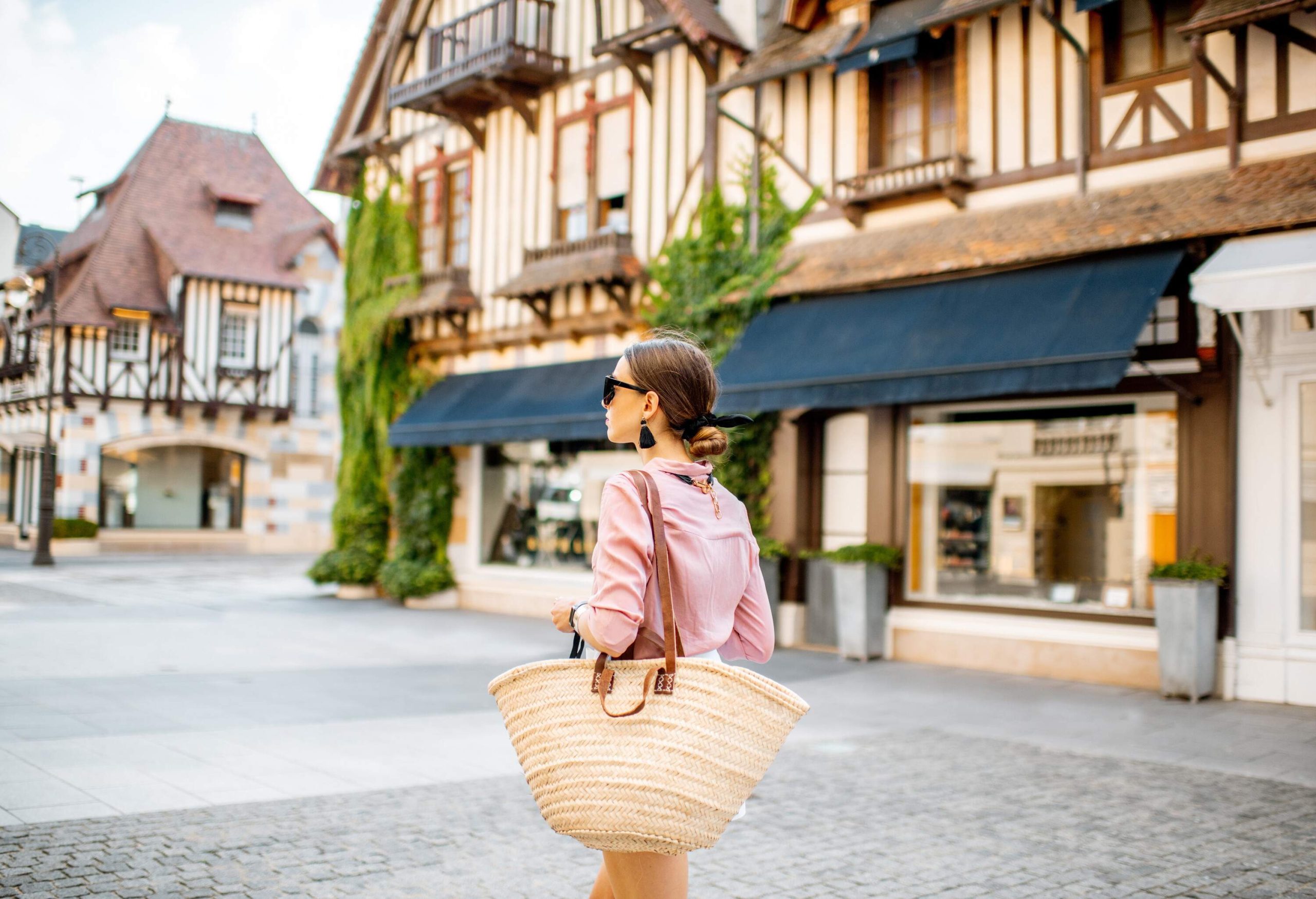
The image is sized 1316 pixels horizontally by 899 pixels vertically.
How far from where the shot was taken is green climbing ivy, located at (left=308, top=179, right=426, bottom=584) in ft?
56.1

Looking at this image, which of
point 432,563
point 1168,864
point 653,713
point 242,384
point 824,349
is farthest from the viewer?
point 242,384

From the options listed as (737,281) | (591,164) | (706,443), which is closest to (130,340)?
(591,164)

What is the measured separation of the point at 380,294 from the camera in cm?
1714

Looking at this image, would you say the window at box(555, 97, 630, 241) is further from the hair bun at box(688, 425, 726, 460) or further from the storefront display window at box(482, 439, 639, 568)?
the hair bun at box(688, 425, 726, 460)

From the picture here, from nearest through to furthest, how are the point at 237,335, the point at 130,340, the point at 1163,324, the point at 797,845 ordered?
1. the point at 797,845
2. the point at 1163,324
3. the point at 130,340
4. the point at 237,335

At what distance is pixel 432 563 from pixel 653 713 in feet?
48.0

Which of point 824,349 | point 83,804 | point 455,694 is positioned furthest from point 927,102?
point 83,804

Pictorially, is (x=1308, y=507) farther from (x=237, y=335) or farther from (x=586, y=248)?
(x=237, y=335)

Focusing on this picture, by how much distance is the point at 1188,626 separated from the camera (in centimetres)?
864

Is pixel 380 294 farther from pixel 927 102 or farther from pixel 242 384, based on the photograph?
pixel 242 384

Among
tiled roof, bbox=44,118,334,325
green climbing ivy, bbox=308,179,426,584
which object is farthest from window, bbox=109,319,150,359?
green climbing ivy, bbox=308,179,426,584

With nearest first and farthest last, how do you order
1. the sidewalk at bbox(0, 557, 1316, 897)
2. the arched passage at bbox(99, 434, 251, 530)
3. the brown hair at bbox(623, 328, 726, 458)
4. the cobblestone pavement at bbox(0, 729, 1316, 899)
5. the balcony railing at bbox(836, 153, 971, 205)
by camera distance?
the brown hair at bbox(623, 328, 726, 458) < the cobblestone pavement at bbox(0, 729, 1316, 899) < the sidewalk at bbox(0, 557, 1316, 897) < the balcony railing at bbox(836, 153, 971, 205) < the arched passage at bbox(99, 434, 251, 530)

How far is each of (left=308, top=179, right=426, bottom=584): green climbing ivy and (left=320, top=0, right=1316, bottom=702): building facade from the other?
216cm

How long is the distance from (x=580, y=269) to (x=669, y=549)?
37.9ft
